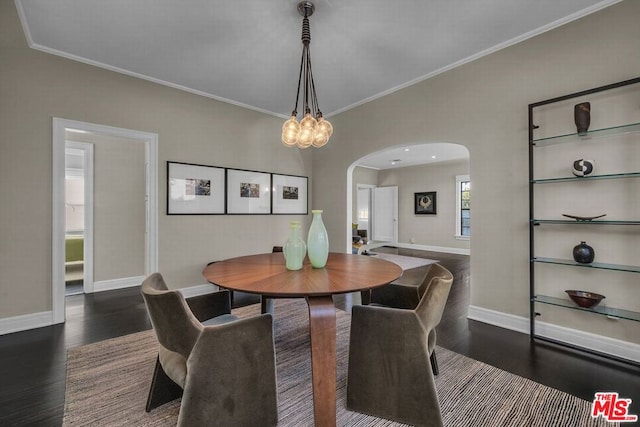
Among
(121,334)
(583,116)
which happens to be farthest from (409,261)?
(121,334)

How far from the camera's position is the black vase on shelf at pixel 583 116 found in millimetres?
2158

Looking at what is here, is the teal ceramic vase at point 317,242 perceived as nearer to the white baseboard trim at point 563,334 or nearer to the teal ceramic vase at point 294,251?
the teal ceramic vase at point 294,251

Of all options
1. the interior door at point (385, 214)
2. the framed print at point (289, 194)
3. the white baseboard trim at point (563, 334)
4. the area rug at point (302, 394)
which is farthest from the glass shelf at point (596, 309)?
the interior door at point (385, 214)

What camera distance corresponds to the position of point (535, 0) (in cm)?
210

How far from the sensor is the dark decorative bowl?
6.94 feet

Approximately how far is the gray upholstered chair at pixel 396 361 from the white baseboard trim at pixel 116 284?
13.4 feet

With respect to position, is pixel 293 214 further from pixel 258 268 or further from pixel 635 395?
pixel 635 395

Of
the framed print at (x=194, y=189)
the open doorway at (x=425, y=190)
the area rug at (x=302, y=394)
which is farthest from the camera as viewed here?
the open doorway at (x=425, y=190)

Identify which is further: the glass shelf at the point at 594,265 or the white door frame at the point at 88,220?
the white door frame at the point at 88,220

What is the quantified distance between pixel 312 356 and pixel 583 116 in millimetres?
2696

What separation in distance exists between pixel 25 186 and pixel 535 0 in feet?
15.5

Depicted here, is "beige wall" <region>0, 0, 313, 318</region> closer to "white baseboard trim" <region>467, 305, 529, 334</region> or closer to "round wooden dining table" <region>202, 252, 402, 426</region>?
"round wooden dining table" <region>202, 252, 402, 426</region>

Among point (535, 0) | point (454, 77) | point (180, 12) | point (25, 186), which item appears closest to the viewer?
point (535, 0)

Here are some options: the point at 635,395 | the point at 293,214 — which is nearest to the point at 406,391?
the point at 635,395
